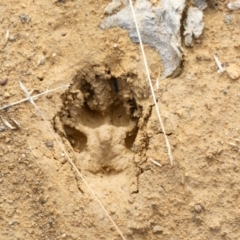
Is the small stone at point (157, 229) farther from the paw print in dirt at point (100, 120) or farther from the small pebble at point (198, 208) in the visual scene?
the paw print in dirt at point (100, 120)

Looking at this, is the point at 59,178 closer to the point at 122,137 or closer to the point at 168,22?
the point at 122,137

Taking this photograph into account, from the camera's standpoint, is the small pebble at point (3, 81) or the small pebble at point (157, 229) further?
the small pebble at point (3, 81)

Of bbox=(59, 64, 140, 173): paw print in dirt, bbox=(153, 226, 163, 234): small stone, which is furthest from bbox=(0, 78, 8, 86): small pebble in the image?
bbox=(153, 226, 163, 234): small stone

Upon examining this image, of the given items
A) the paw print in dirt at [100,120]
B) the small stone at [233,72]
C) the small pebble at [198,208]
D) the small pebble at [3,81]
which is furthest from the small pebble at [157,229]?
the small pebble at [3,81]

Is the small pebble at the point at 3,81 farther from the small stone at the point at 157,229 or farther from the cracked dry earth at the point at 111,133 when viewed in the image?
the small stone at the point at 157,229

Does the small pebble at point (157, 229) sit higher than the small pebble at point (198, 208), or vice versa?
the small pebble at point (198, 208)

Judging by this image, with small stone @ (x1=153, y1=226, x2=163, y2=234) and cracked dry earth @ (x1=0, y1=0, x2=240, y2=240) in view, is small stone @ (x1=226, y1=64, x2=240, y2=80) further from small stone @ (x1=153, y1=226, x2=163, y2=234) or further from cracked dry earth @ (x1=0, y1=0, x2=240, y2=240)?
small stone @ (x1=153, y1=226, x2=163, y2=234)

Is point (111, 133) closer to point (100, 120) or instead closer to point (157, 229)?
point (100, 120)

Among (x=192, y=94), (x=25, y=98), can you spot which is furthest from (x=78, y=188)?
(x=192, y=94)

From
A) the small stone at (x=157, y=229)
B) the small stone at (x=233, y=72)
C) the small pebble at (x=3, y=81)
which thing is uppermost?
the small pebble at (x=3, y=81)
